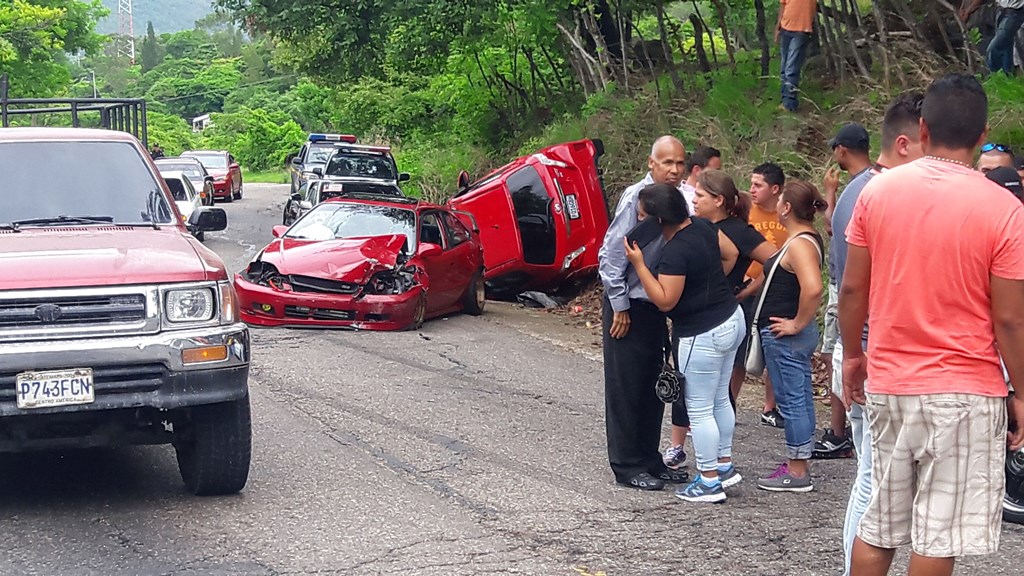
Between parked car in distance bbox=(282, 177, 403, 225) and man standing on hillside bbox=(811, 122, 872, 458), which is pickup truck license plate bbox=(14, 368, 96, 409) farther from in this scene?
parked car in distance bbox=(282, 177, 403, 225)

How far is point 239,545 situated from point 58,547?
2.69 feet

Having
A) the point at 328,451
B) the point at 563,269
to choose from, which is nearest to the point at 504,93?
the point at 563,269

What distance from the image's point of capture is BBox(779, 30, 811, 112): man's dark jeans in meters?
14.8

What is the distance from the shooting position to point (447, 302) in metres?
14.5

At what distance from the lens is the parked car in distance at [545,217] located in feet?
53.5

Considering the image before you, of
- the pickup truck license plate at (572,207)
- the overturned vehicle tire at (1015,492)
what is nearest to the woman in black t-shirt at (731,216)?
the overturned vehicle tire at (1015,492)

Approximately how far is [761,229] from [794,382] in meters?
1.72

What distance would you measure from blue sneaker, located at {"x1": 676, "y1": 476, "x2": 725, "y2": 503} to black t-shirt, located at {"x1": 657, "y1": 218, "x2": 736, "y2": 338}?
0.81 meters

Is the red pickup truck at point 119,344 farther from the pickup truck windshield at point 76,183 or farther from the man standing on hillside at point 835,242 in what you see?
the man standing on hillside at point 835,242

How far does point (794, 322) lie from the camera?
7.00 meters

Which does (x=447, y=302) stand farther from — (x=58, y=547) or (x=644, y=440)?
(x=58, y=547)

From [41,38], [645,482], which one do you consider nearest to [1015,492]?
[645,482]

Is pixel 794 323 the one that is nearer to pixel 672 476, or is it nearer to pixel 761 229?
pixel 672 476

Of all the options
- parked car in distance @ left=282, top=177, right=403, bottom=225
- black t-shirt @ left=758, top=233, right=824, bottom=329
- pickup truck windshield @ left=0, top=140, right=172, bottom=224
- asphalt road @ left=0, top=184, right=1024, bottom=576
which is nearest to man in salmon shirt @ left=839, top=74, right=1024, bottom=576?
asphalt road @ left=0, top=184, right=1024, bottom=576
